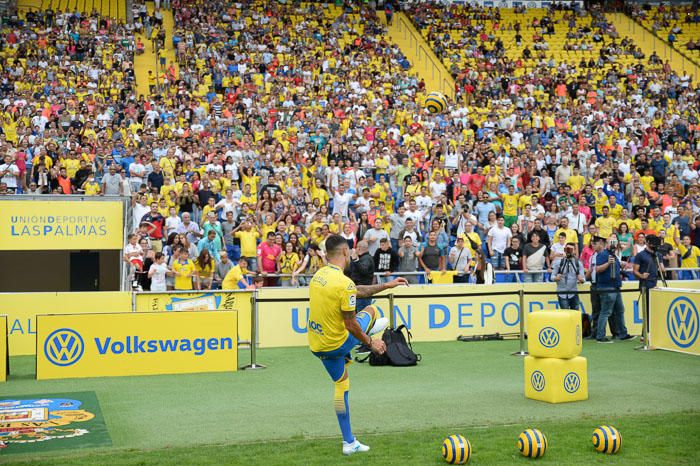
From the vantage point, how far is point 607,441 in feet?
28.2

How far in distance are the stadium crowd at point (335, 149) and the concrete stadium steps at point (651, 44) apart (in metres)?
2.63

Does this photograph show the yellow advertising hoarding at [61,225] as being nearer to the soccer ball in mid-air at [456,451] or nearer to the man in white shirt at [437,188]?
the man in white shirt at [437,188]

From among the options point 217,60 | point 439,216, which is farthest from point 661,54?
point 439,216

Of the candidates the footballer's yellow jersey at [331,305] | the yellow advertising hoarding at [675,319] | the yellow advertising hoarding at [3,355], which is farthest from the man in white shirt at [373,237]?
the footballer's yellow jersey at [331,305]

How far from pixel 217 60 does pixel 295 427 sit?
24.1 m

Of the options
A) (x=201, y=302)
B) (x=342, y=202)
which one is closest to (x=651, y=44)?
(x=342, y=202)

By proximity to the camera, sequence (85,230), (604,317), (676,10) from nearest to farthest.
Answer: (604,317) → (85,230) → (676,10)

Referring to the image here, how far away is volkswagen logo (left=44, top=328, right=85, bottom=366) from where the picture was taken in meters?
13.8

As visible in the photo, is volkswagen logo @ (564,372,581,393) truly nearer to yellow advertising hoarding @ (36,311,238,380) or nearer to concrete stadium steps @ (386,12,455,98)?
yellow advertising hoarding @ (36,311,238,380)

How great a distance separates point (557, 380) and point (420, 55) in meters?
30.4

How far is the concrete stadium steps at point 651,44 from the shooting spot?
138 feet

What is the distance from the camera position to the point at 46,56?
99.3 ft

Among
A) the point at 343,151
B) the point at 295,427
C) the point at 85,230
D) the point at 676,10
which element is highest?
the point at 676,10

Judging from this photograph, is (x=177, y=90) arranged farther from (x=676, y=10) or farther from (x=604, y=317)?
(x=676, y=10)
